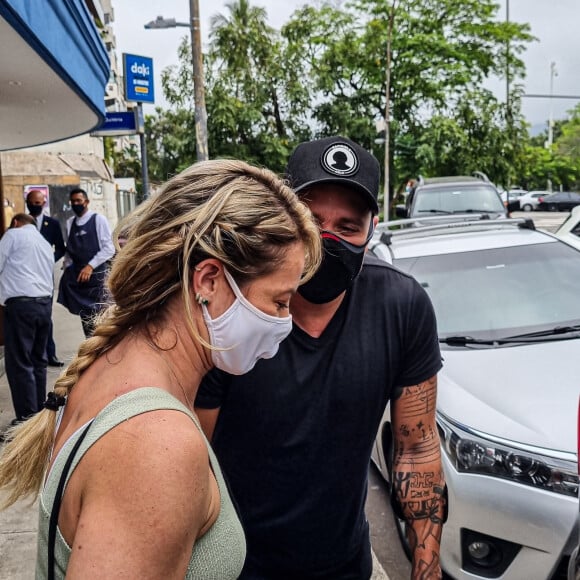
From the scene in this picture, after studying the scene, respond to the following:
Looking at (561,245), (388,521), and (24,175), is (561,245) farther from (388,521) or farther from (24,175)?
(24,175)

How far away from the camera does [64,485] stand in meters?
0.95

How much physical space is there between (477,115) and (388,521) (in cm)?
2250

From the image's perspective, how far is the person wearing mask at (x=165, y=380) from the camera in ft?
2.89

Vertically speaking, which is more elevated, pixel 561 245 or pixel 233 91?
pixel 233 91

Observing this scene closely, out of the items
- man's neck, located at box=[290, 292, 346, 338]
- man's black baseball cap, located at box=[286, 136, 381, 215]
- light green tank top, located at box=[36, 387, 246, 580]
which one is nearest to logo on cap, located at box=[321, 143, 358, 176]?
man's black baseball cap, located at box=[286, 136, 381, 215]

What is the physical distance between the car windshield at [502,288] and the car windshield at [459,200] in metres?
6.88

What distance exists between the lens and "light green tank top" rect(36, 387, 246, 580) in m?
0.95

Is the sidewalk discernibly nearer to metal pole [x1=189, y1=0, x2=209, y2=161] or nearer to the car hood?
the car hood

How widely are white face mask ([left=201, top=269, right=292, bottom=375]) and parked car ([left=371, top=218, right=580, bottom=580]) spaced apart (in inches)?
65.4

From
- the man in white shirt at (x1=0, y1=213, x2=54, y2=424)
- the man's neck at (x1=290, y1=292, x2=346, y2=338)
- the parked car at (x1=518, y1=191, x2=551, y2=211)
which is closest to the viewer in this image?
the man's neck at (x1=290, y1=292, x2=346, y2=338)

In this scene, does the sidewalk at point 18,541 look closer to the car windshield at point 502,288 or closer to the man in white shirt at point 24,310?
the man in white shirt at point 24,310

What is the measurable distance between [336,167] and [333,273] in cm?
30

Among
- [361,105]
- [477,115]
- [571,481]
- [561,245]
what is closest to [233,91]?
[361,105]

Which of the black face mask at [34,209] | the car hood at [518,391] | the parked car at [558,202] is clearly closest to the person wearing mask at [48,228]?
the black face mask at [34,209]
